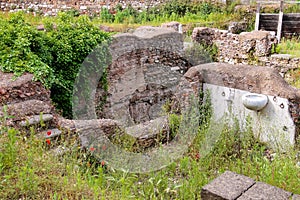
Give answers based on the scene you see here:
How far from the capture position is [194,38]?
40.6 ft

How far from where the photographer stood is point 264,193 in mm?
3932

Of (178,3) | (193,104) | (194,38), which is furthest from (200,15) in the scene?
(193,104)

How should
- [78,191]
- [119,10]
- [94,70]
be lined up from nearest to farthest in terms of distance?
[78,191] < [94,70] < [119,10]

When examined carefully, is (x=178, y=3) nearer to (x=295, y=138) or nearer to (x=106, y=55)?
(x=106, y=55)

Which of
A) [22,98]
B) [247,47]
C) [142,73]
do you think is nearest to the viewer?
[22,98]

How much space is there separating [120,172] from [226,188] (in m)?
1.45

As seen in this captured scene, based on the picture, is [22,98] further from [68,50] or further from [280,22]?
[280,22]

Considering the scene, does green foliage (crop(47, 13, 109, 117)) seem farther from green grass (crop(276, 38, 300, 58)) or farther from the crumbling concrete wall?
green grass (crop(276, 38, 300, 58))

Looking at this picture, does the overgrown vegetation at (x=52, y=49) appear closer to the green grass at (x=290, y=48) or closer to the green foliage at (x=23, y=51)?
the green foliage at (x=23, y=51)

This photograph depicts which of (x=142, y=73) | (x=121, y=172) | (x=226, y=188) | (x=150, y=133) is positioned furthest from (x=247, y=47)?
(x=226, y=188)

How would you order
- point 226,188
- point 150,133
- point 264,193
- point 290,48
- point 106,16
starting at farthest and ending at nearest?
point 106,16, point 290,48, point 150,133, point 226,188, point 264,193

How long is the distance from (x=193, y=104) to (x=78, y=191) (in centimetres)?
387

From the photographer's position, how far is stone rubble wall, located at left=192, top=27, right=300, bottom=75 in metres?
11.4

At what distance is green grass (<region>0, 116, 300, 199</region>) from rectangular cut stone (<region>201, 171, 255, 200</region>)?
0.40 meters
